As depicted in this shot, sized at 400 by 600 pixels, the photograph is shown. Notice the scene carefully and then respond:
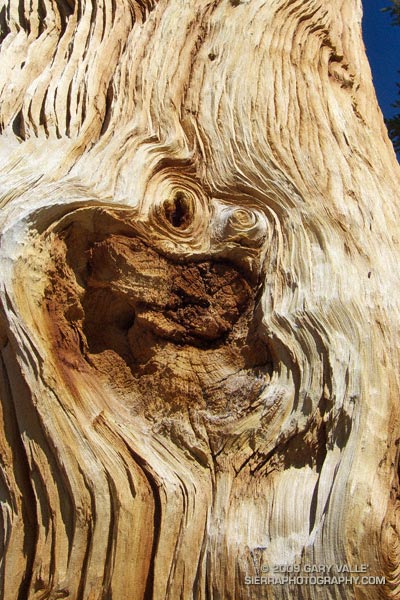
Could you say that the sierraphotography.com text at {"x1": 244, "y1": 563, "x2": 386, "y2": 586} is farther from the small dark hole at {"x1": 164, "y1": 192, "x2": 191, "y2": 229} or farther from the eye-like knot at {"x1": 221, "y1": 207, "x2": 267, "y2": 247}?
the small dark hole at {"x1": 164, "y1": 192, "x2": 191, "y2": 229}

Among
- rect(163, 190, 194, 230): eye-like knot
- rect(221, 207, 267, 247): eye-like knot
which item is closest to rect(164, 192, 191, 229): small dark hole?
rect(163, 190, 194, 230): eye-like knot

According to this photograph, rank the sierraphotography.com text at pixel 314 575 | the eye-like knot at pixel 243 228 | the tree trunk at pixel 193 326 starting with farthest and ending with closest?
1. the eye-like knot at pixel 243 228
2. the tree trunk at pixel 193 326
3. the sierraphotography.com text at pixel 314 575

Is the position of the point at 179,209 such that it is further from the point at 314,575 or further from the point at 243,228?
the point at 314,575

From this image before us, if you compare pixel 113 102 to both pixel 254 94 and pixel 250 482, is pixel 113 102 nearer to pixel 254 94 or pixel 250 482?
pixel 254 94

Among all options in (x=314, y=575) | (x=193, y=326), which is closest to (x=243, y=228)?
(x=193, y=326)

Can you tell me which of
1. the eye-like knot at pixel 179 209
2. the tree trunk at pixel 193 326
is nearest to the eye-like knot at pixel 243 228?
the tree trunk at pixel 193 326

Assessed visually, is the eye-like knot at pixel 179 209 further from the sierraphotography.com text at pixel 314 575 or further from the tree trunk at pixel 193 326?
the sierraphotography.com text at pixel 314 575

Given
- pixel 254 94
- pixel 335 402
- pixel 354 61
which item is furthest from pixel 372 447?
pixel 354 61
